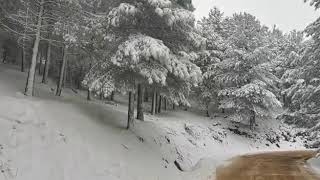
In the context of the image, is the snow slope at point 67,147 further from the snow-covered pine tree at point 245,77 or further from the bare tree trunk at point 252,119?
the bare tree trunk at point 252,119

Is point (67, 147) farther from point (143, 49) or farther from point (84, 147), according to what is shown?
point (143, 49)

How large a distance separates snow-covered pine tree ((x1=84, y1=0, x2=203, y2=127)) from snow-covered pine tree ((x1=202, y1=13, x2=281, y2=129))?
16.4m

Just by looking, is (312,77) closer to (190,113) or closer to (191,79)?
(191,79)

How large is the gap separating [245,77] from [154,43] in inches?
846

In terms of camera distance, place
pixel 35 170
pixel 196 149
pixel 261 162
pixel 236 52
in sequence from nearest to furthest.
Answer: pixel 35 170 < pixel 261 162 < pixel 196 149 < pixel 236 52

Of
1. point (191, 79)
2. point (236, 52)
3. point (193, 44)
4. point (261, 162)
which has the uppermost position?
point (236, 52)

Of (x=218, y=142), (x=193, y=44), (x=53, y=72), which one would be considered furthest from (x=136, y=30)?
(x=53, y=72)

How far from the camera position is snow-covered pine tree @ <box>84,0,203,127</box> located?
52.6 feet

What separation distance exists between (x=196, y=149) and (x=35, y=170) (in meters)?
14.1

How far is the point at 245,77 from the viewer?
35.8m

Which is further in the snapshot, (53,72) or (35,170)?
(53,72)

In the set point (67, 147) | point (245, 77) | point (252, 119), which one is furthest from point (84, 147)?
point (245, 77)

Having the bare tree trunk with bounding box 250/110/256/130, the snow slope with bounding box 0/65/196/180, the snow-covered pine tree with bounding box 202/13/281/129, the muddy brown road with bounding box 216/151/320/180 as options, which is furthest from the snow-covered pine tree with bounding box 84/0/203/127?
the bare tree trunk with bounding box 250/110/256/130

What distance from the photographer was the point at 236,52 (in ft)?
118
